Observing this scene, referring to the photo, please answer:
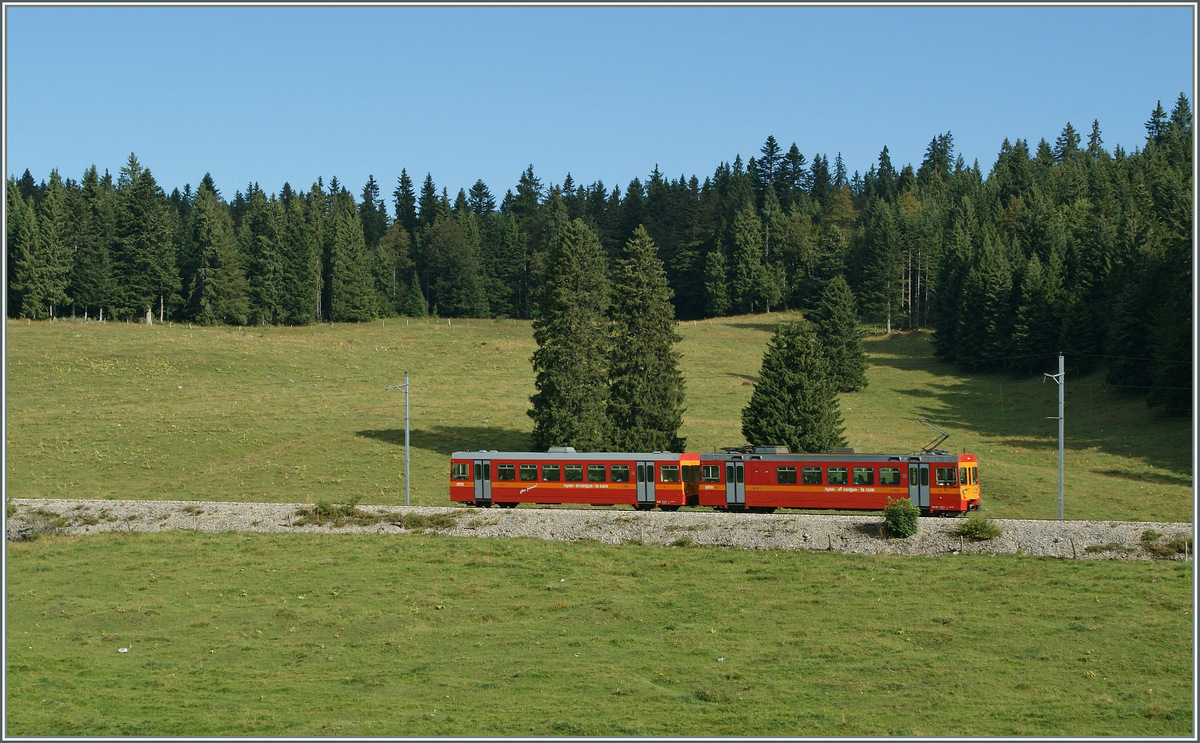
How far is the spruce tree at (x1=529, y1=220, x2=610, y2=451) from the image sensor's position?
58531 millimetres

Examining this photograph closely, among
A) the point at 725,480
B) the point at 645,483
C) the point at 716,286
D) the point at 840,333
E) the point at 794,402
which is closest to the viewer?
the point at 725,480

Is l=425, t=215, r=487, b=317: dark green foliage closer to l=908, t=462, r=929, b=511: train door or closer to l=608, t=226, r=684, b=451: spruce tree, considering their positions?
l=608, t=226, r=684, b=451: spruce tree

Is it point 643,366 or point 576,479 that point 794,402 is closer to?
point 643,366

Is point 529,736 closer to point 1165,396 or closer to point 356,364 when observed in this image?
point 1165,396

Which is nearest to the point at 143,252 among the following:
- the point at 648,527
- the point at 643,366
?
the point at 643,366

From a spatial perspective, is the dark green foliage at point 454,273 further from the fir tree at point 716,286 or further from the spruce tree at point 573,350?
the spruce tree at point 573,350

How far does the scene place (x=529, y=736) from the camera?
1789 centimetres

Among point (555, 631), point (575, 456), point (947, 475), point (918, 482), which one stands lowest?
point (555, 631)

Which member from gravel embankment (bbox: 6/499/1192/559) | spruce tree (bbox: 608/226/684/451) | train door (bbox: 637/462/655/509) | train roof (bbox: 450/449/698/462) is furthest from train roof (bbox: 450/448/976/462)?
spruce tree (bbox: 608/226/684/451)

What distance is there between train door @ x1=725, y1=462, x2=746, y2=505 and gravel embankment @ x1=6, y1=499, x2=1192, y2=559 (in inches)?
139

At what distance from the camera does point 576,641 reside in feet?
84.1

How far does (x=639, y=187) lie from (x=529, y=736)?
16979cm

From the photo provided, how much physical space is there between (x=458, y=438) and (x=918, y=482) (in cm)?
3584

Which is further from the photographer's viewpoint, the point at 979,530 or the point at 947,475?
the point at 947,475
